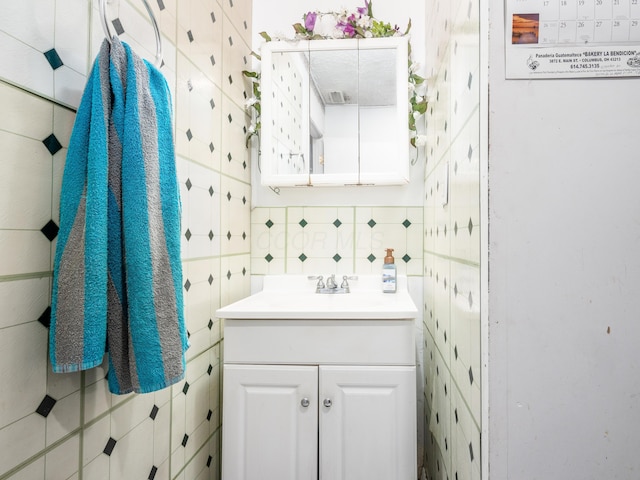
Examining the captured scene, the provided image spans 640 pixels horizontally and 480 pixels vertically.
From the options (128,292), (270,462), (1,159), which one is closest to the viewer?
(1,159)

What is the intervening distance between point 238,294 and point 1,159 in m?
1.04

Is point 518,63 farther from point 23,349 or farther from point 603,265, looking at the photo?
point 23,349

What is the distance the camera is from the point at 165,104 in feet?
2.63

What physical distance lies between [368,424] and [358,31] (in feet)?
4.94

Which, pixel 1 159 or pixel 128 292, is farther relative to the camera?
pixel 128 292

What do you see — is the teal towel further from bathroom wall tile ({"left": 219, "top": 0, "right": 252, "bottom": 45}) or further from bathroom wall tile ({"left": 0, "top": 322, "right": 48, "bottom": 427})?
Result: bathroom wall tile ({"left": 219, "top": 0, "right": 252, "bottom": 45})

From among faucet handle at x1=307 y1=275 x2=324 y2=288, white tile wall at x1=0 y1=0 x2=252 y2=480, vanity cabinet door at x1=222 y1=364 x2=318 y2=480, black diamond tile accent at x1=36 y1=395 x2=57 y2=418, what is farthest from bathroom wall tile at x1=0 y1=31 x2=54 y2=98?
faucet handle at x1=307 y1=275 x2=324 y2=288

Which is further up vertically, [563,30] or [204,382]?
[563,30]

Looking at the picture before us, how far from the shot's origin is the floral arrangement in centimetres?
153

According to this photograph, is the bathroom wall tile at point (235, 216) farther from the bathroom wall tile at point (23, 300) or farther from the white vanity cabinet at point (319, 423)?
the bathroom wall tile at point (23, 300)

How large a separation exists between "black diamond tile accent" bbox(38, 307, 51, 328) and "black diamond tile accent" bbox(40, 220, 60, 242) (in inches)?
4.9

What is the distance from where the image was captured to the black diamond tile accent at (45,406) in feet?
2.06

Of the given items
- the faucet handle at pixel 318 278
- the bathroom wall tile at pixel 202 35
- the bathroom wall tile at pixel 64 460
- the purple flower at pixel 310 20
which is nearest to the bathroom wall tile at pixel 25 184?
the bathroom wall tile at pixel 64 460

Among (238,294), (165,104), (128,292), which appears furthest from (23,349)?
(238,294)
